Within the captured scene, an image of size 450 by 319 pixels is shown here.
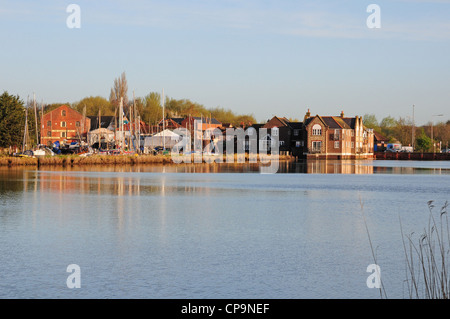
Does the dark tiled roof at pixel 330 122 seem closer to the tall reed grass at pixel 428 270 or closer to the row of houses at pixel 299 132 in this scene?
the row of houses at pixel 299 132

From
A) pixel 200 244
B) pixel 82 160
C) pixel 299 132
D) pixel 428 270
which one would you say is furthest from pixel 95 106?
pixel 428 270

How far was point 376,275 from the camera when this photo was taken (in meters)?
13.5

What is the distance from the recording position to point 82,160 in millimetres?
71062

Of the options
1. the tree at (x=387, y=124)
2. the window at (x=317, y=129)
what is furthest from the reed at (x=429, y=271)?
the tree at (x=387, y=124)

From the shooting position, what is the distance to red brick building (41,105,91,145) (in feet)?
381

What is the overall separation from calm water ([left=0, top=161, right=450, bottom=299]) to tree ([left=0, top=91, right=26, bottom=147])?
43548 mm

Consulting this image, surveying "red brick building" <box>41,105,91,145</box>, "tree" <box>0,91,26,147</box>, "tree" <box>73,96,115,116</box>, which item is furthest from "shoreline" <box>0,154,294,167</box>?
"tree" <box>73,96,115,116</box>

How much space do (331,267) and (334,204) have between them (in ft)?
50.1

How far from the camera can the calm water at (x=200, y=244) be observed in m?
12.7

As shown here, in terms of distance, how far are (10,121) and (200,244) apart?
6387 centimetres

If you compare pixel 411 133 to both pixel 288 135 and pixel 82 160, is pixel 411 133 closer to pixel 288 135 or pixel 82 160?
Answer: pixel 288 135

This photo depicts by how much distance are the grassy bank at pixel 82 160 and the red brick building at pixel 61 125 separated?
42.2 metres

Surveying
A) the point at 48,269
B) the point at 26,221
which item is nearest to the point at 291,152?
the point at 26,221
